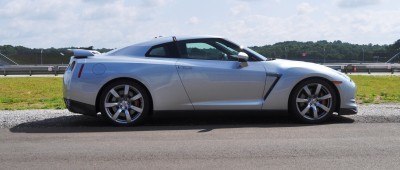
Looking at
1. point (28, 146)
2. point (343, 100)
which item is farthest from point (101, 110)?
point (343, 100)

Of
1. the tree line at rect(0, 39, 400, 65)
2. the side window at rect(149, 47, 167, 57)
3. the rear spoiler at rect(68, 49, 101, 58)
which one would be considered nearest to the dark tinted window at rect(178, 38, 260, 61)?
the side window at rect(149, 47, 167, 57)

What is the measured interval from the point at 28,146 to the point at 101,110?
164 centimetres

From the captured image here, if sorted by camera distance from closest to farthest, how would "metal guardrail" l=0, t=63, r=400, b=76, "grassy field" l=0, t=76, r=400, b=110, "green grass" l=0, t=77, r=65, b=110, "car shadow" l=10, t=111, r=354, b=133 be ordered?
1. "car shadow" l=10, t=111, r=354, b=133
2. "green grass" l=0, t=77, r=65, b=110
3. "grassy field" l=0, t=76, r=400, b=110
4. "metal guardrail" l=0, t=63, r=400, b=76

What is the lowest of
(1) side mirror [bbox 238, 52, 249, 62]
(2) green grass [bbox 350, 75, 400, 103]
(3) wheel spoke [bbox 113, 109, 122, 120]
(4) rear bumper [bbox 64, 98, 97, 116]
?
(2) green grass [bbox 350, 75, 400, 103]

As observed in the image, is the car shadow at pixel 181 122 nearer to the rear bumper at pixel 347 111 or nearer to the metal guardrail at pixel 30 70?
the rear bumper at pixel 347 111

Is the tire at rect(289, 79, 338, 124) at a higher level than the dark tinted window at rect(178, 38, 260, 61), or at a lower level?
lower

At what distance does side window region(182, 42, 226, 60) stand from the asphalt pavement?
0.82 metres

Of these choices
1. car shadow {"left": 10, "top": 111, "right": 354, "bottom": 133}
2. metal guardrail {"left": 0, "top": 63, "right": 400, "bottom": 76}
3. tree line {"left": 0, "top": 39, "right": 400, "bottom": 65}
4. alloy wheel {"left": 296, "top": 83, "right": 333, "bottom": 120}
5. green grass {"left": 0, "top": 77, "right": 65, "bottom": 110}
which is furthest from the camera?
metal guardrail {"left": 0, "top": 63, "right": 400, "bottom": 76}

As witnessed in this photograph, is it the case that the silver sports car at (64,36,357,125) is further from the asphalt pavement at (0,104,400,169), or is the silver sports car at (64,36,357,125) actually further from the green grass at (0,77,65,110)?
the green grass at (0,77,65,110)

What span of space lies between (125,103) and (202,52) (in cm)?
133

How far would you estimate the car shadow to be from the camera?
7605mm

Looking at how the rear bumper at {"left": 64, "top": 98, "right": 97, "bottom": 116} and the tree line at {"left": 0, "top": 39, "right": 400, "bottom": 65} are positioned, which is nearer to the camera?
the rear bumper at {"left": 64, "top": 98, "right": 97, "bottom": 116}

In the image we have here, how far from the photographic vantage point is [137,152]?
5.88 meters

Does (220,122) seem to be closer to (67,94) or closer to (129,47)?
(129,47)
